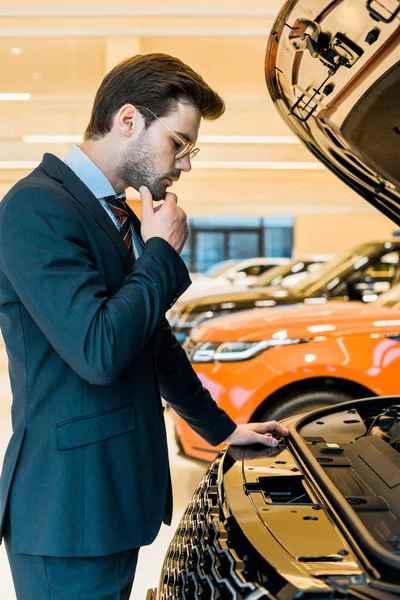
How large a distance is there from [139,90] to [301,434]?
0.82 meters

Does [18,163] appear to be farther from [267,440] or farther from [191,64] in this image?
[267,440]

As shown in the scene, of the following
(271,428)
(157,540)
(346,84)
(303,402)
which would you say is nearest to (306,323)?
(303,402)

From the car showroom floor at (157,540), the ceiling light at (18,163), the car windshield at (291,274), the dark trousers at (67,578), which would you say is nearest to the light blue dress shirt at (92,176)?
the dark trousers at (67,578)

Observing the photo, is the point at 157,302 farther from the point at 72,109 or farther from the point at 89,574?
the point at 72,109

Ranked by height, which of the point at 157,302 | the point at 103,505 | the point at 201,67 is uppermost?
the point at 157,302

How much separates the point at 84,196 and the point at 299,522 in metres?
0.67

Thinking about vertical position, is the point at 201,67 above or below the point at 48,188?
below

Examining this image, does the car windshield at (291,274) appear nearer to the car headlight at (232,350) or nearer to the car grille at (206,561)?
the car headlight at (232,350)

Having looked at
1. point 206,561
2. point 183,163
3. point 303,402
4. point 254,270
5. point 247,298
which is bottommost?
point 254,270

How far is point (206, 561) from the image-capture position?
107 centimetres

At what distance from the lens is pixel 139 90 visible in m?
1.29

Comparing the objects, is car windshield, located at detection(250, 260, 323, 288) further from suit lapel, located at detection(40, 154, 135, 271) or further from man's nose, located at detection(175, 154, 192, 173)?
suit lapel, located at detection(40, 154, 135, 271)

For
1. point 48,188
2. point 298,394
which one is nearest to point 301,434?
point 48,188

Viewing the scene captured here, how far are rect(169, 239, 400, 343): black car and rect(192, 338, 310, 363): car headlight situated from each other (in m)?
1.99
